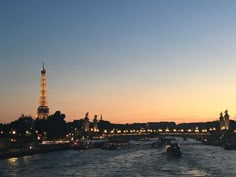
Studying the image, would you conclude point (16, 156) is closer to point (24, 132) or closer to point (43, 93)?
point (24, 132)

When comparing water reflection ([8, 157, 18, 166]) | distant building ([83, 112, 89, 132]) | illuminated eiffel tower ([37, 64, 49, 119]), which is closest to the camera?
water reflection ([8, 157, 18, 166])

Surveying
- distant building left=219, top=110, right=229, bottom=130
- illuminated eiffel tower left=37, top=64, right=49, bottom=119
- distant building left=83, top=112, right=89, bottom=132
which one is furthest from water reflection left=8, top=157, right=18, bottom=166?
distant building left=219, top=110, right=229, bottom=130

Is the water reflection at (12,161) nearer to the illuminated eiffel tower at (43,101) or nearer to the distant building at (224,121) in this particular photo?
the illuminated eiffel tower at (43,101)

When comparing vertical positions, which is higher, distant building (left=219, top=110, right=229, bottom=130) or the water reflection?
distant building (left=219, top=110, right=229, bottom=130)

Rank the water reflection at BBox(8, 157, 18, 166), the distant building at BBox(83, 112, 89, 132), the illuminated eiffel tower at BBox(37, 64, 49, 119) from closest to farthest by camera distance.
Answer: the water reflection at BBox(8, 157, 18, 166) → the illuminated eiffel tower at BBox(37, 64, 49, 119) → the distant building at BBox(83, 112, 89, 132)

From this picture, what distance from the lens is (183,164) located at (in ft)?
190

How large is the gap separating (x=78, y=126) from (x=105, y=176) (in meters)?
112

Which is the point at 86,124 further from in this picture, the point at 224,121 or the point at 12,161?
the point at 12,161

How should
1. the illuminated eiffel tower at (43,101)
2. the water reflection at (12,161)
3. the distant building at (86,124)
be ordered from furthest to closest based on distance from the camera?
the distant building at (86,124) < the illuminated eiffel tower at (43,101) < the water reflection at (12,161)

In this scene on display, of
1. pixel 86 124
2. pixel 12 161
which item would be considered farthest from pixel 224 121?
pixel 12 161

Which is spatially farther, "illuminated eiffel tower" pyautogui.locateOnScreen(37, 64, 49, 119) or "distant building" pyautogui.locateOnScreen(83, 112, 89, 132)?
"distant building" pyautogui.locateOnScreen(83, 112, 89, 132)

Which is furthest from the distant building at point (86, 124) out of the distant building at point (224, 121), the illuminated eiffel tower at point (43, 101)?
the distant building at point (224, 121)

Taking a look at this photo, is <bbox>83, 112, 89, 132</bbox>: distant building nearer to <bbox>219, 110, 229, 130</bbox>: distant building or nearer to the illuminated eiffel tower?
the illuminated eiffel tower

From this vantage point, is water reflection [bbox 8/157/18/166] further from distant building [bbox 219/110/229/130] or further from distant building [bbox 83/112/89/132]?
distant building [bbox 219/110/229/130]
